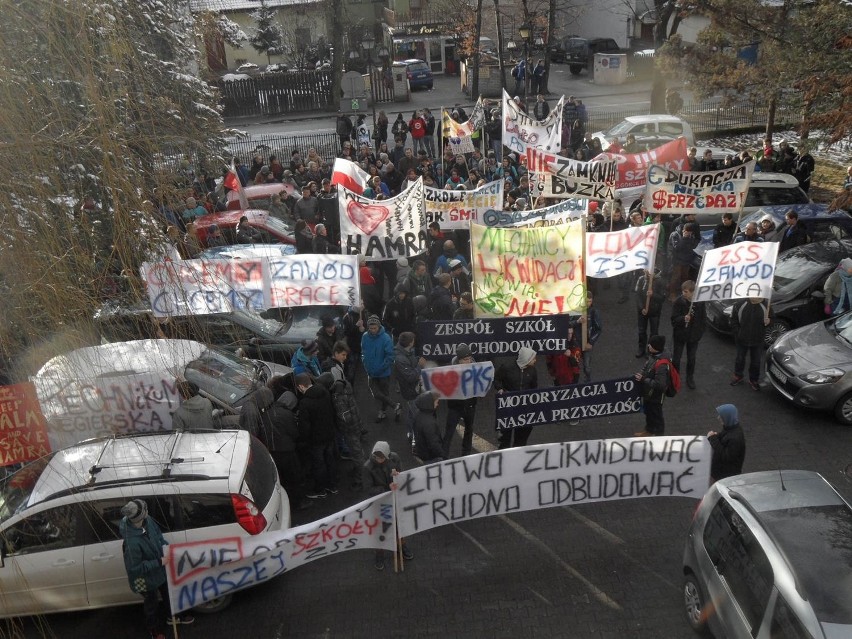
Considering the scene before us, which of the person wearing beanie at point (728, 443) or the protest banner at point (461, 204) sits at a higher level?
the protest banner at point (461, 204)

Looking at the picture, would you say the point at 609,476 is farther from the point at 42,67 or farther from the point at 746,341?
the point at 42,67

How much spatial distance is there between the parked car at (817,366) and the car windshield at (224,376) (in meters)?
7.15

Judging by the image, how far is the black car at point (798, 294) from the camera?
12.7 metres

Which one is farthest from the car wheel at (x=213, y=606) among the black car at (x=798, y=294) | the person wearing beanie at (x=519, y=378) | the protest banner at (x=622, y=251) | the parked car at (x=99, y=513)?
the black car at (x=798, y=294)

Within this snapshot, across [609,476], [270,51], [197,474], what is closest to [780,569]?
[609,476]

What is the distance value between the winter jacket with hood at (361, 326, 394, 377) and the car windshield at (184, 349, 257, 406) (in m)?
A: 1.50

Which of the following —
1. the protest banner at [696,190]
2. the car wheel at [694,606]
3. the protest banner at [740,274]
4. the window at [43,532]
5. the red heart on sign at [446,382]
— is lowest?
the car wheel at [694,606]

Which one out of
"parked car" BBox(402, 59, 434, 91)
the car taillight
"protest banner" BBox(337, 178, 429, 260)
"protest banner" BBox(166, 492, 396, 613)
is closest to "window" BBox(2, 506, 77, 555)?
"protest banner" BBox(166, 492, 396, 613)

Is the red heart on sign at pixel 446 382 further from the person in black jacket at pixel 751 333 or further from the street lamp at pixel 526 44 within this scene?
the street lamp at pixel 526 44

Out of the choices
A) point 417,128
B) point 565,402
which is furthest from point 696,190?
point 417,128

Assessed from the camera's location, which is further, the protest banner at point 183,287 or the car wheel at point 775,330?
the car wheel at point 775,330

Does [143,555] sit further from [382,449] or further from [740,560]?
[740,560]

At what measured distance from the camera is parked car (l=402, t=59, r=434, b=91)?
128 feet

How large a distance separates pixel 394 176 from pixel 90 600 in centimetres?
1416
